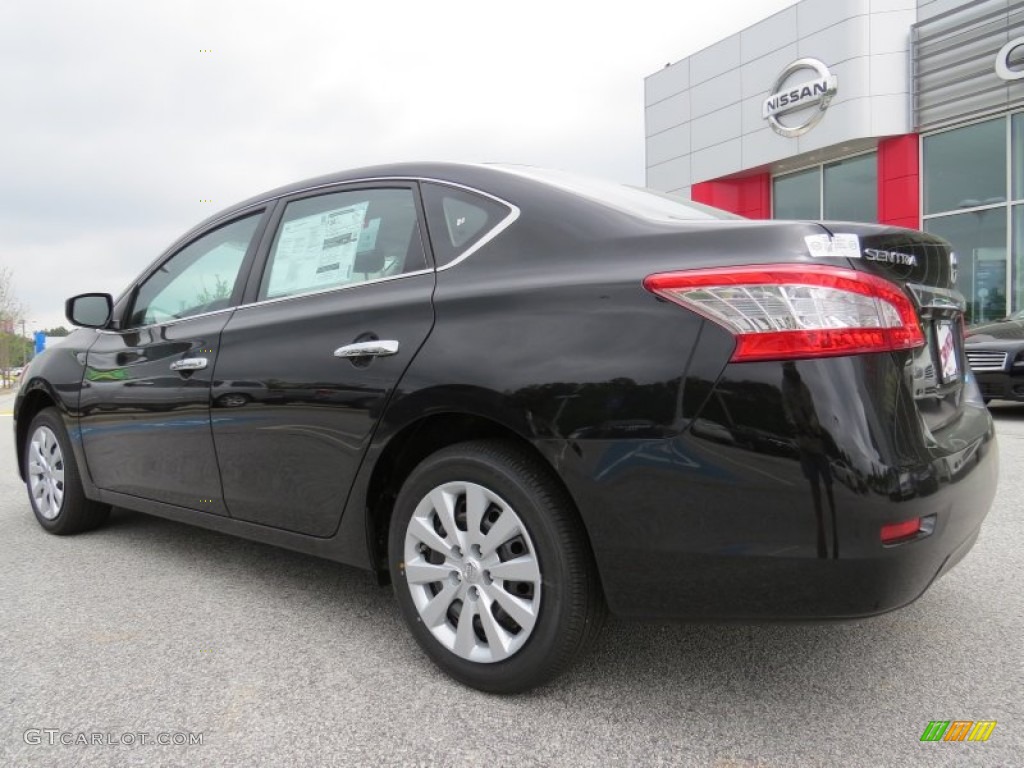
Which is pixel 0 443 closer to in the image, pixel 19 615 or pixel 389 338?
pixel 19 615

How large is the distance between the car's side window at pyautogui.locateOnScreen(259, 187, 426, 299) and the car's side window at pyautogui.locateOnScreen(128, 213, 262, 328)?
0.82 feet

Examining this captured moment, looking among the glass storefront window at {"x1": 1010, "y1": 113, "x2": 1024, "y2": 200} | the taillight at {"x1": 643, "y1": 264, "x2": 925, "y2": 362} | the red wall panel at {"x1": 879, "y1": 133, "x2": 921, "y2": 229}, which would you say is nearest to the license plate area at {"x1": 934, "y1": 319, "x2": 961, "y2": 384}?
the taillight at {"x1": 643, "y1": 264, "x2": 925, "y2": 362}

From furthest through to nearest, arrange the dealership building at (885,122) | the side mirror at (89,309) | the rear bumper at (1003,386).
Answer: the dealership building at (885,122), the rear bumper at (1003,386), the side mirror at (89,309)

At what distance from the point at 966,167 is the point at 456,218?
15461 mm

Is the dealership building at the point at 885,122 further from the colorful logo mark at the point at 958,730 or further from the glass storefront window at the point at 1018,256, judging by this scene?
the colorful logo mark at the point at 958,730

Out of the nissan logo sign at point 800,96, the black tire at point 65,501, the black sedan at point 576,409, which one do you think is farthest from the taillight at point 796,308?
the nissan logo sign at point 800,96

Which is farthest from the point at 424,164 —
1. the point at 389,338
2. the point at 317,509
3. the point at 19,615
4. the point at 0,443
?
the point at 0,443

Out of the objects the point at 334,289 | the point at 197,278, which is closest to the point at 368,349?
the point at 334,289

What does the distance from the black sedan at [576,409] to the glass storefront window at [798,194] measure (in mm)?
15932

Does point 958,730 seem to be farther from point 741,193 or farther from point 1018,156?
point 741,193

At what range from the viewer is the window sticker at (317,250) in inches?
103

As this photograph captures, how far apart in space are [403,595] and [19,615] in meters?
1.59

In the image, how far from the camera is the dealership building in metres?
13.9

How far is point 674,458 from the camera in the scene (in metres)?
1.71
